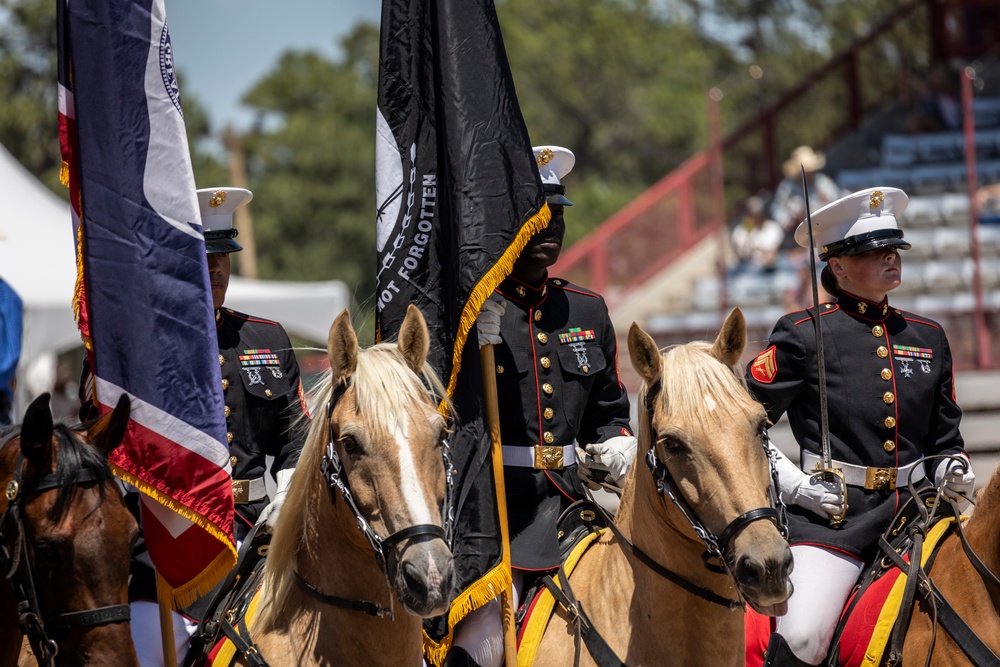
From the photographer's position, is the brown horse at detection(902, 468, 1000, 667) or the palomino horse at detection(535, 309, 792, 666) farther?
the brown horse at detection(902, 468, 1000, 667)

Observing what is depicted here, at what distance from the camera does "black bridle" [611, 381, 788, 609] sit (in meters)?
4.03

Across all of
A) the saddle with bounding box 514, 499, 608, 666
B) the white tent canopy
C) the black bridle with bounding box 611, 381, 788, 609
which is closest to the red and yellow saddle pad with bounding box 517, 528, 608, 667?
the saddle with bounding box 514, 499, 608, 666

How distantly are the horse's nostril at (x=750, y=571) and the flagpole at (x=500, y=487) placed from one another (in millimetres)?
979

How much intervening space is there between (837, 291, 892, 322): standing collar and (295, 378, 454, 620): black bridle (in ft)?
7.63

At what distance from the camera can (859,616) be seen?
5.00 metres

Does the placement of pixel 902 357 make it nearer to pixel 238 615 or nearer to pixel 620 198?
pixel 238 615

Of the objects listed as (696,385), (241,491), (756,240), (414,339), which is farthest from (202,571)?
(756,240)

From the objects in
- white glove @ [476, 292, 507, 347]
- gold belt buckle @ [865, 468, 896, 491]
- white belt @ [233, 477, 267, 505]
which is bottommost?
gold belt buckle @ [865, 468, 896, 491]

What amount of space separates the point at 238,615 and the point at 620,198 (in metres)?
33.0

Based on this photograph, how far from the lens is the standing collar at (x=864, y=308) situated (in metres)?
5.45

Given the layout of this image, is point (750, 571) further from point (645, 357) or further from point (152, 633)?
point (152, 633)

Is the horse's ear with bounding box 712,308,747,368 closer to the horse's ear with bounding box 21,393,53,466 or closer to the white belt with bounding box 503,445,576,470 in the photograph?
the white belt with bounding box 503,445,576,470

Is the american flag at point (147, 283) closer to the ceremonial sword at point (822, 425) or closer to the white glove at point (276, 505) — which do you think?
the white glove at point (276, 505)

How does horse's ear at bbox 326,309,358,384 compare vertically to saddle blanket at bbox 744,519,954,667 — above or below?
above
